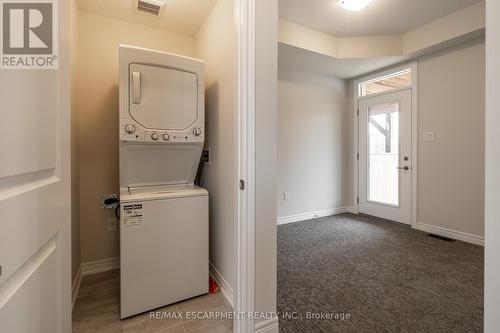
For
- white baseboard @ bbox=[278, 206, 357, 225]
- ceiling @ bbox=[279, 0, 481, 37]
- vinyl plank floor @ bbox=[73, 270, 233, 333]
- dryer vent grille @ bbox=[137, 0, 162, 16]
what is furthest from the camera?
white baseboard @ bbox=[278, 206, 357, 225]

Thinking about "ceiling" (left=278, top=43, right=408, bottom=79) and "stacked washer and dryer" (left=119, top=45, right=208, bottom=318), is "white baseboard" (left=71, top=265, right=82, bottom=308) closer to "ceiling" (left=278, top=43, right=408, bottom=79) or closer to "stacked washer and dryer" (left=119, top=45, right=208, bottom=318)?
"stacked washer and dryer" (left=119, top=45, right=208, bottom=318)

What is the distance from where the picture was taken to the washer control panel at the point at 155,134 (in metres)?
1.59

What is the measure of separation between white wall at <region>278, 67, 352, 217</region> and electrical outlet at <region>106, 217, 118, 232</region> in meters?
2.20

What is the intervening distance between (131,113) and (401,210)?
12.6ft

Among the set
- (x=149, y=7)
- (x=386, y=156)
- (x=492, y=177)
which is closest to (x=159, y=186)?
(x=149, y=7)

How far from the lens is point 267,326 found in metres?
1.33

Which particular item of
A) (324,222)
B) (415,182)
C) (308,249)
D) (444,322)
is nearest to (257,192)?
(444,322)

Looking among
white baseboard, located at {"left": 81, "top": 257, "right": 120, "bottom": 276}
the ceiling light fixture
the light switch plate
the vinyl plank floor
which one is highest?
the ceiling light fixture

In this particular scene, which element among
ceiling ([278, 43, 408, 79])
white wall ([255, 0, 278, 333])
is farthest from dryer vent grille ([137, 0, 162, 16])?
ceiling ([278, 43, 408, 79])

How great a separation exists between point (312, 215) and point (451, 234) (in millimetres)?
1793

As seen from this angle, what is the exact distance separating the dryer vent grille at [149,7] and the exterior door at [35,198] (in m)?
1.21

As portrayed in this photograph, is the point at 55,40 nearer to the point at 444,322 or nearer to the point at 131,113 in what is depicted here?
the point at 131,113

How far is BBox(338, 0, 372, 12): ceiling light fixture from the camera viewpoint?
2.36 metres

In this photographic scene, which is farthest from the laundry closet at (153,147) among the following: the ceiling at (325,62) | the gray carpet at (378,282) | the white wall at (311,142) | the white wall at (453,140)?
the white wall at (453,140)
